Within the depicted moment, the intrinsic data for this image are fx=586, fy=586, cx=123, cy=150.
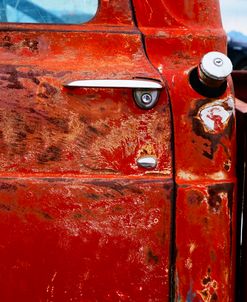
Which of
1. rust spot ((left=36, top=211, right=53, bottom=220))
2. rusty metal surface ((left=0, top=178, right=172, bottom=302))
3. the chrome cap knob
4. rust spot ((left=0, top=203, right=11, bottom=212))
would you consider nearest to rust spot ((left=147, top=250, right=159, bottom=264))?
rusty metal surface ((left=0, top=178, right=172, bottom=302))

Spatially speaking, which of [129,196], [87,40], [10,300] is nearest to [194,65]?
[87,40]

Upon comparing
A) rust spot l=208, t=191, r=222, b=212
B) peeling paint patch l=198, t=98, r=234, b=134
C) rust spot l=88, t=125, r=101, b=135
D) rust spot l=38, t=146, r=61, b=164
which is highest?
peeling paint patch l=198, t=98, r=234, b=134

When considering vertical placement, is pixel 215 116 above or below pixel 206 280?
above

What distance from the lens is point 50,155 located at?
1.58m

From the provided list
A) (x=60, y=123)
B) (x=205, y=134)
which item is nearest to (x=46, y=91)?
(x=60, y=123)

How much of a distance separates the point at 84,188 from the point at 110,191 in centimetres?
7

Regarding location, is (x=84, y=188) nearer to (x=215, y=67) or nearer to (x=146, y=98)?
(x=146, y=98)

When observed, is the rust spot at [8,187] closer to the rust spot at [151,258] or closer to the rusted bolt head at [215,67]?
the rust spot at [151,258]

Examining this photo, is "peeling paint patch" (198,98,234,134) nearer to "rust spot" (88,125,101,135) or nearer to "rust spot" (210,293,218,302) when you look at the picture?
"rust spot" (88,125,101,135)

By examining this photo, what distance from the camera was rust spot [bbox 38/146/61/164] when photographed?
1.58 m

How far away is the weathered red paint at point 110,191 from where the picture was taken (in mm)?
1556

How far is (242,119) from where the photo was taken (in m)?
1.71

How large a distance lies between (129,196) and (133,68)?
36 centimetres

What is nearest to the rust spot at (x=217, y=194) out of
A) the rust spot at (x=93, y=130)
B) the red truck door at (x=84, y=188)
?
the red truck door at (x=84, y=188)
